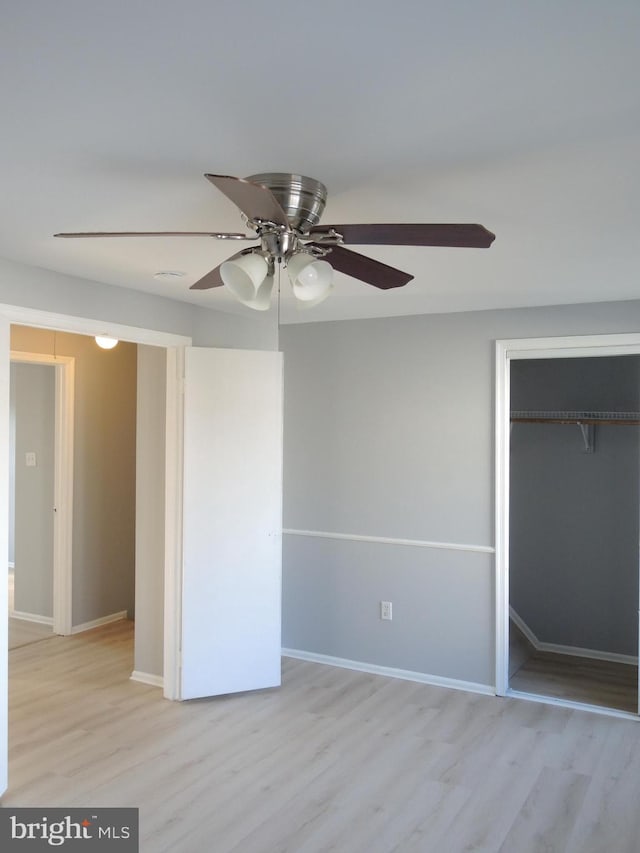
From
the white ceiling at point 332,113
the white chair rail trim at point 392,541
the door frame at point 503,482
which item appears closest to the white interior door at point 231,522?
the white chair rail trim at point 392,541

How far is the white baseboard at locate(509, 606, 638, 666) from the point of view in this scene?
5246mm

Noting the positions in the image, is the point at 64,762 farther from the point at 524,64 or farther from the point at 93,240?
the point at 524,64

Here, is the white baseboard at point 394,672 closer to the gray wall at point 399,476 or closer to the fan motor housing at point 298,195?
the gray wall at point 399,476

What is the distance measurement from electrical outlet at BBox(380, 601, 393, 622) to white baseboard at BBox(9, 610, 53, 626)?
2708mm

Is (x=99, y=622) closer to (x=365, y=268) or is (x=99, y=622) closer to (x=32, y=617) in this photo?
(x=32, y=617)

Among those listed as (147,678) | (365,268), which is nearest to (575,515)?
(147,678)

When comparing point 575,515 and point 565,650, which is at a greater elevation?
point 575,515

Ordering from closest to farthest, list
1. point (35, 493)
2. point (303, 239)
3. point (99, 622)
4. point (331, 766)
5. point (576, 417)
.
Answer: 1. point (303, 239)
2. point (331, 766)
3. point (576, 417)
4. point (99, 622)
5. point (35, 493)

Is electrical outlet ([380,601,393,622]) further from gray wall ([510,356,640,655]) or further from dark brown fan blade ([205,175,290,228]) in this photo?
dark brown fan blade ([205,175,290,228])

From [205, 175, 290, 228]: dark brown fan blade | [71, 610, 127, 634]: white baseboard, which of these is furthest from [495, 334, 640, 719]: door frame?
[71, 610, 127, 634]: white baseboard

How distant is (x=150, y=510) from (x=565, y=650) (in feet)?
10.9

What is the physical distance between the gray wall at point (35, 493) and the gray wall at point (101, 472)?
314 mm

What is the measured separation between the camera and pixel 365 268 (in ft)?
7.44

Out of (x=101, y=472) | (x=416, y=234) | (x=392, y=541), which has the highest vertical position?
(x=416, y=234)
